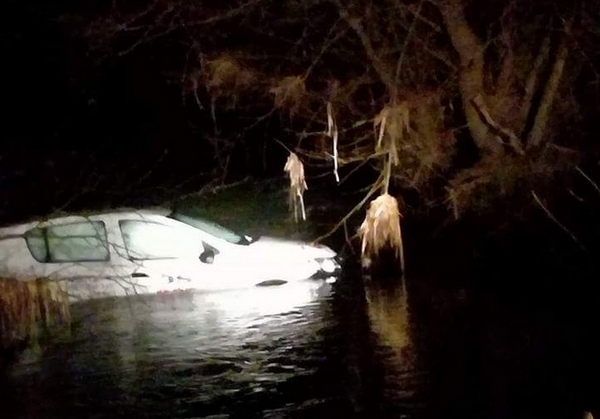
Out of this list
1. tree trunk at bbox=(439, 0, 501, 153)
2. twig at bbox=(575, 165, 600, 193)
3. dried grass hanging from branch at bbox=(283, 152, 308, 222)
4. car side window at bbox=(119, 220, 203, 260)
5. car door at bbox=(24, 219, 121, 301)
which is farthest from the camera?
dried grass hanging from branch at bbox=(283, 152, 308, 222)

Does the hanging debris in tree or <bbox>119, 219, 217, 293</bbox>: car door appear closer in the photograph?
<bbox>119, 219, 217, 293</bbox>: car door

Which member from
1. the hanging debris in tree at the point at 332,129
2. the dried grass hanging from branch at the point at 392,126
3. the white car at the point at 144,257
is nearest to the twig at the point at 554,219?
the dried grass hanging from branch at the point at 392,126

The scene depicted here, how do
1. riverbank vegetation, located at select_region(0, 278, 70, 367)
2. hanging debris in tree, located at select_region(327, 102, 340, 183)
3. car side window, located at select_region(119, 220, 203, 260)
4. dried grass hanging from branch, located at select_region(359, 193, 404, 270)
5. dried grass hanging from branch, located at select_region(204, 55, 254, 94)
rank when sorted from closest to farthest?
1. riverbank vegetation, located at select_region(0, 278, 70, 367)
2. car side window, located at select_region(119, 220, 203, 260)
3. dried grass hanging from branch, located at select_region(359, 193, 404, 270)
4. hanging debris in tree, located at select_region(327, 102, 340, 183)
5. dried grass hanging from branch, located at select_region(204, 55, 254, 94)

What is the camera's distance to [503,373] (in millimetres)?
8648

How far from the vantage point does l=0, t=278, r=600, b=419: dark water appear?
26.7 ft

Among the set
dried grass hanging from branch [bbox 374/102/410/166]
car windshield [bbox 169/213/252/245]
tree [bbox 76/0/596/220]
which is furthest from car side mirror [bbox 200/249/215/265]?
dried grass hanging from branch [bbox 374/102/410/166]

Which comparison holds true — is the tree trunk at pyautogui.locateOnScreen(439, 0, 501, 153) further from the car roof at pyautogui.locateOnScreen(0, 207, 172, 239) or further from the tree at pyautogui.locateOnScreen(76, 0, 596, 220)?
the car roof at pyautogui.locateOnScreen(0, 207, 172, 239)

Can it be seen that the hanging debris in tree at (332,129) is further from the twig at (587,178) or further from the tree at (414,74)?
the twig at (587,178)

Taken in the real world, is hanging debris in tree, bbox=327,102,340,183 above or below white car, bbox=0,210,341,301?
above

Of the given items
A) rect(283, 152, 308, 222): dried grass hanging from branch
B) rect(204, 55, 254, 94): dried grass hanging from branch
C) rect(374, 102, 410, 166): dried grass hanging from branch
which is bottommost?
rect(283, 152, 308, 222): dried grass hanging from branch

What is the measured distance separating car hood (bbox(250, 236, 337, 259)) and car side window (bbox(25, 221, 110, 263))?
202 centimetres

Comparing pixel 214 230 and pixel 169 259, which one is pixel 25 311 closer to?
pixel 169 259

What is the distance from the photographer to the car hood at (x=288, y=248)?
1370cm

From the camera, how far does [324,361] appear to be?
31.6 feet
